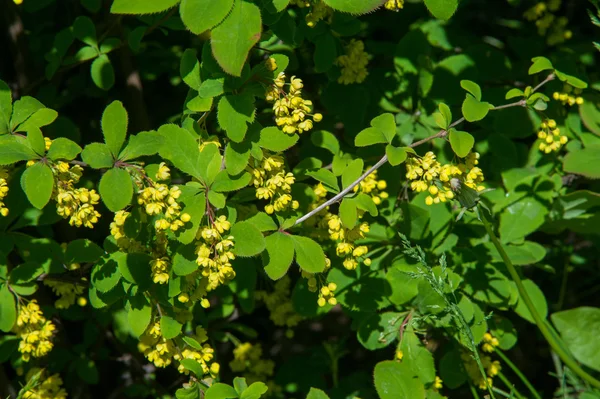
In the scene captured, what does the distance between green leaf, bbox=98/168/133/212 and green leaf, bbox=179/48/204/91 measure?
0.33 m

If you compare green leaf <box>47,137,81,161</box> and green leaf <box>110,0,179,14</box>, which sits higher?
green leaf <box>110,0,179,14</box>

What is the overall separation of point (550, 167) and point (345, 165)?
0.85 metres

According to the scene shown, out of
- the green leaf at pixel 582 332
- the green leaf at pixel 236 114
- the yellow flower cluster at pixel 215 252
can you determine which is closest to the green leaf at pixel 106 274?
the yellow flower cluster at pixel 215 252

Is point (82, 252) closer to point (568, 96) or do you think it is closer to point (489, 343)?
point (489, 343)

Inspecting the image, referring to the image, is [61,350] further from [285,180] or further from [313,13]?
[313,13]

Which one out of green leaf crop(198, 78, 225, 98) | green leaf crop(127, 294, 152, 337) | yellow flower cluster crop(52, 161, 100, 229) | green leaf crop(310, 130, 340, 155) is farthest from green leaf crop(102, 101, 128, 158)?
green leaf crop(310, 130, 340, 155)

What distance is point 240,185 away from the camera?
1.72m

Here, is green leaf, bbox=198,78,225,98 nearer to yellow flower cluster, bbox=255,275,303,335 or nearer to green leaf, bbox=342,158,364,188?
green leaf, bbox=342,158,364,188

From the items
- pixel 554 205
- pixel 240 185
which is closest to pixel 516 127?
pixel 554 205

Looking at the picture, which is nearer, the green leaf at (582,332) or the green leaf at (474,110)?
the green leaf at (474,110)

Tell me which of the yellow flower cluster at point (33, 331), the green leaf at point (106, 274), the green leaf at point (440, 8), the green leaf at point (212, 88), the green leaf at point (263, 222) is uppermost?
the green leaf at point (440, 8)

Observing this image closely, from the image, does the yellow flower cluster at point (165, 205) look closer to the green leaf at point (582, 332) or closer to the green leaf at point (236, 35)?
the green leaf at point (236, 35)

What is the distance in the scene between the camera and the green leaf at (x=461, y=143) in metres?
1.70

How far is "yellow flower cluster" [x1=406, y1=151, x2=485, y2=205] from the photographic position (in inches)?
66.9
